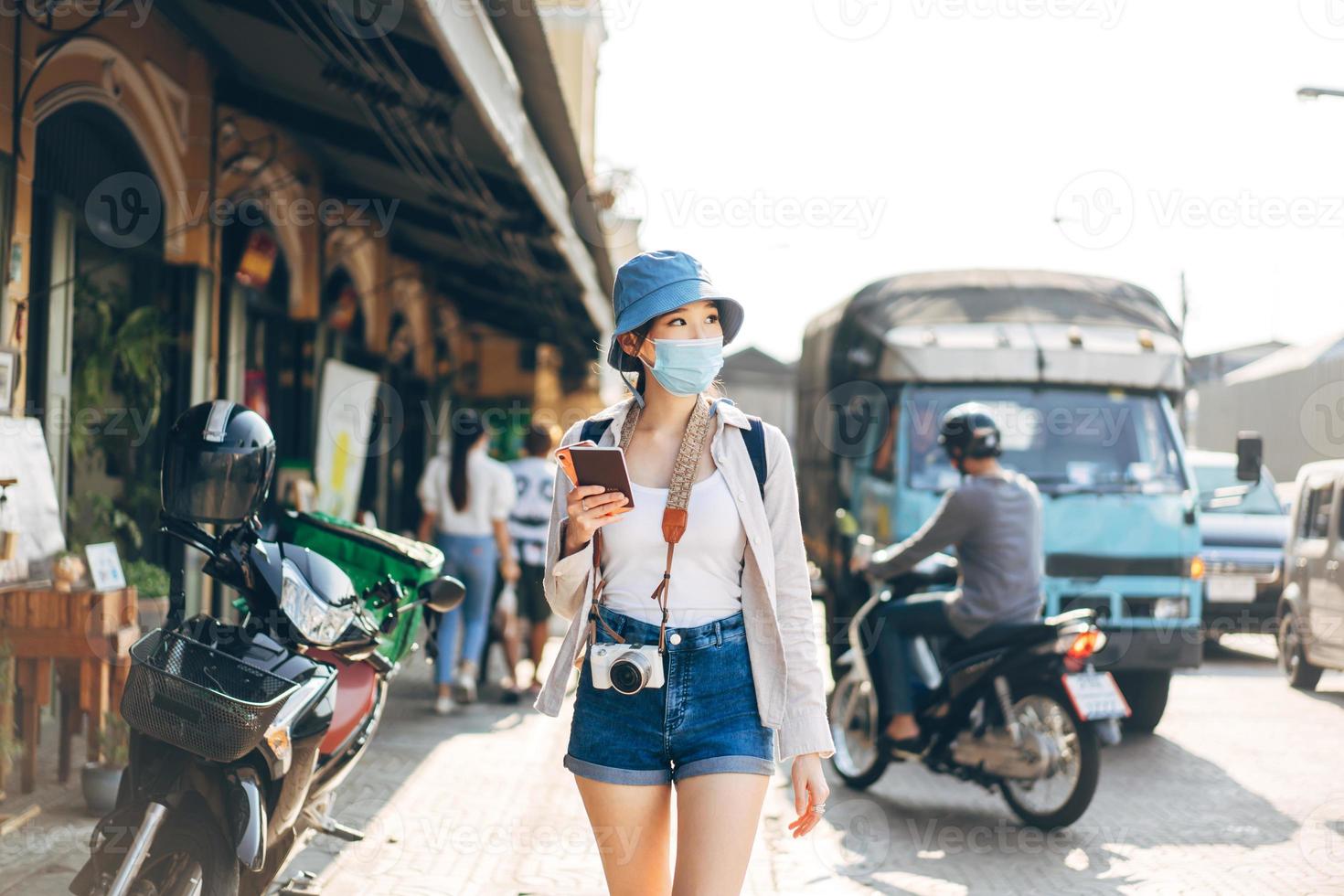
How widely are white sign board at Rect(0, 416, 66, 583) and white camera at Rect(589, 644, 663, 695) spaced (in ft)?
12.7

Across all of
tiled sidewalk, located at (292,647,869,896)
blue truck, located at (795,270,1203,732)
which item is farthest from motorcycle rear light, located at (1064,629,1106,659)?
blue truck, located at (795,270,1203,732)

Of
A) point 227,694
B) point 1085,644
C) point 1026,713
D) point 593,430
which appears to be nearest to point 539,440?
point 1026,713

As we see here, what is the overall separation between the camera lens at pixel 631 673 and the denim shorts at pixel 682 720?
60 millimetres

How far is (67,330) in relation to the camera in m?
7.36

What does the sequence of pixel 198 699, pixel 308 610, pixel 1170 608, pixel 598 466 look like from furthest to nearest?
pixel 1170 608 < pixel 308 610 < pixel 198 699 < pixel 598 466

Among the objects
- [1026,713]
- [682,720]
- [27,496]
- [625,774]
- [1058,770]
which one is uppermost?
[27,496]

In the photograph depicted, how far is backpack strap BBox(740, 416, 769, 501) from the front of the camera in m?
3.12

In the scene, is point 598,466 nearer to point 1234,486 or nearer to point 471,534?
point 471,534

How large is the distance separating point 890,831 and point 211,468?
3894 mm

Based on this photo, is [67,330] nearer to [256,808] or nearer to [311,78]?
[311,78]

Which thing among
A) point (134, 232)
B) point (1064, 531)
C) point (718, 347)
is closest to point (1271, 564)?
point (1064, 531)

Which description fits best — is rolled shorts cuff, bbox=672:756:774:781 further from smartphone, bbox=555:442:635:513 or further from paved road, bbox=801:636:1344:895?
paved road, bbox=801:636:1344:895

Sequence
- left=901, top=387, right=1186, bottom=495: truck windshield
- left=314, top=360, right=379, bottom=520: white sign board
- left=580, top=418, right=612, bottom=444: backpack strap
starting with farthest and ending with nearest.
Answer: left=314, top=360, right=379, bottom=520: white sign board → left=901, top=387, right=1186, bottom=495: truck windshield → left=580, top=418, right=612, bottom=444: backpack strap

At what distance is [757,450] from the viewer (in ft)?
10.3
